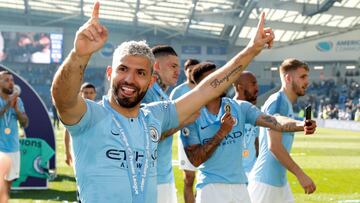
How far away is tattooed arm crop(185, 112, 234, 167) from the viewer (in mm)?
4625

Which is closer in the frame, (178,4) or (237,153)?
(237,153)

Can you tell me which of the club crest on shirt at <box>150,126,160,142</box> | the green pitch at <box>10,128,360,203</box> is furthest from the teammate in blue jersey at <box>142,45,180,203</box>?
the green pitch at <box>10,128,360,203</box>

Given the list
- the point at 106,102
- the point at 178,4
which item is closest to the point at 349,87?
the point at 178,4

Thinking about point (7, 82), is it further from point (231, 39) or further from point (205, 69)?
point (231, 39)

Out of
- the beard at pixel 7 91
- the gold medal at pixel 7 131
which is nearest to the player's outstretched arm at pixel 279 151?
the gold medal at pixel 7 131

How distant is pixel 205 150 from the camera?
477 centimetres

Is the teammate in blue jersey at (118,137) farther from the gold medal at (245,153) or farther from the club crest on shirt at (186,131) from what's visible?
the gold medal at (245,153)

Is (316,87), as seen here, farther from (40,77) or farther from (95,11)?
(95,11)

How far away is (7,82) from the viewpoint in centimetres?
901

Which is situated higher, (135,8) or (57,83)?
(135,8)

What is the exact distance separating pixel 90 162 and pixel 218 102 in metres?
2.20

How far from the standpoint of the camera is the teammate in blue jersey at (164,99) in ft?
16.9

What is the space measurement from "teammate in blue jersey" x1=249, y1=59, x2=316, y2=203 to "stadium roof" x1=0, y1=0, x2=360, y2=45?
39509 millimetres

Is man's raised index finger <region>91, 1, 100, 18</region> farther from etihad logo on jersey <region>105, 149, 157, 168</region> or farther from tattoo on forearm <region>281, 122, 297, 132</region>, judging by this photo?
tattoo on forearm <region>281, 122, 297, 132</region>
